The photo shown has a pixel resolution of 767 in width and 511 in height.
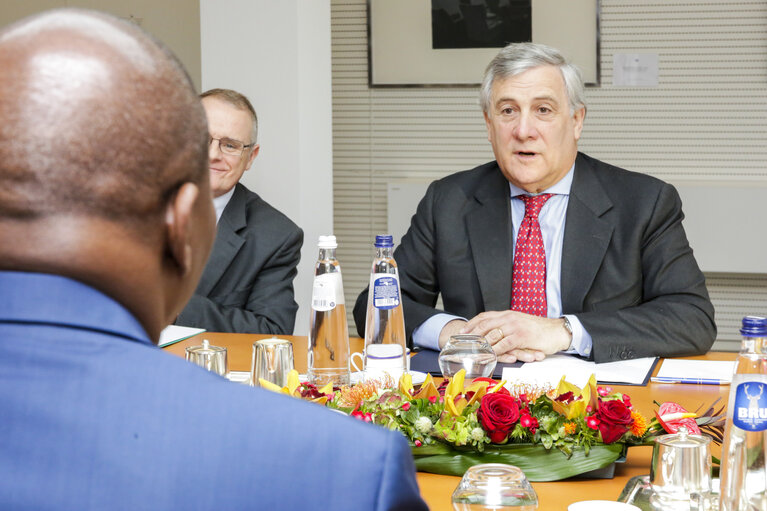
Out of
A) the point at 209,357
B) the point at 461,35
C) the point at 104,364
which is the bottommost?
the point at 209,357

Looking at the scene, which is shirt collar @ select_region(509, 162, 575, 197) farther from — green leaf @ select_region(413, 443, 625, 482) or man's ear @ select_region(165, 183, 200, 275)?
man's ear @ select_region(165, 183, 200, 275)

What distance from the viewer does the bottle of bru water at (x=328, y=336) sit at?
1.86m

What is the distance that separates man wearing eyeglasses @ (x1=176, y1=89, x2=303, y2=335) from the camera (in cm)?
275

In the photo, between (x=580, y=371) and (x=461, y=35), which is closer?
(x=580, y=371)

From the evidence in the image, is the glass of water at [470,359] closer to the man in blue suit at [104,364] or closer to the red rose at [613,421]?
the red rose at [613,421]

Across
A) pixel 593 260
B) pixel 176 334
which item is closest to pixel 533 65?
pixel 593 260

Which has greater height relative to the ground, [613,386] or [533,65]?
[533,65]

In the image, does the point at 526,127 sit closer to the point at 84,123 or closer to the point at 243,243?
the point at 243,243

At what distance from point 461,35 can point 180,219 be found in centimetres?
406

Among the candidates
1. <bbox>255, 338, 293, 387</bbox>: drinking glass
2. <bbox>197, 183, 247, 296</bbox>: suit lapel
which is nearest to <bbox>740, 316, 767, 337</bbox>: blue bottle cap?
<bbox>255, 338, 293, 387</bbox>: drinking glass

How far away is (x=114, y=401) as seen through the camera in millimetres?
602

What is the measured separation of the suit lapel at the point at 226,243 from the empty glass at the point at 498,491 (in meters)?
1.66

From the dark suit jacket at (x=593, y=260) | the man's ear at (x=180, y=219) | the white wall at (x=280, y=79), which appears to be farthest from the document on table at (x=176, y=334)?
the man's ear at (x=180, y=219)

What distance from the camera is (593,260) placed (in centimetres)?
246
